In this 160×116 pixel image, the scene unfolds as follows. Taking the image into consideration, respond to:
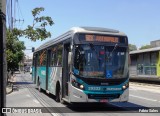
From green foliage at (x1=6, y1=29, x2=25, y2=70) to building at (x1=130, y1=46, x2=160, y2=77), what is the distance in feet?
45.7

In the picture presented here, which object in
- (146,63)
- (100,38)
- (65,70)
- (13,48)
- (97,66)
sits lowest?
(65,70)

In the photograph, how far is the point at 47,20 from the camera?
3431 cm

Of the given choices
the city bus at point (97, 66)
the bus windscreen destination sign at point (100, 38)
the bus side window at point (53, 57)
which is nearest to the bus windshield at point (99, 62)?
the city bus at point (97, 66)

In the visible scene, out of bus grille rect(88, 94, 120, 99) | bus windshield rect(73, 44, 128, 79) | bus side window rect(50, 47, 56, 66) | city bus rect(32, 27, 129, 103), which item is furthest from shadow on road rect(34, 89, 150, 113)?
bus side window rect(50, 47, 56, 66)

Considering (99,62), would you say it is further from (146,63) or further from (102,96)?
(146,63)

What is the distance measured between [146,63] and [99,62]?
91.7ft

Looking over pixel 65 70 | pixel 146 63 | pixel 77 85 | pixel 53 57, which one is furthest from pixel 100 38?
pixel 146 63

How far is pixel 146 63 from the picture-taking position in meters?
40.7

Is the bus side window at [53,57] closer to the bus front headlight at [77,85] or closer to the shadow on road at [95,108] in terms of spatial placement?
the shadow on road at [95,108]

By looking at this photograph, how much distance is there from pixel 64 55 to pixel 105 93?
283 centimetres

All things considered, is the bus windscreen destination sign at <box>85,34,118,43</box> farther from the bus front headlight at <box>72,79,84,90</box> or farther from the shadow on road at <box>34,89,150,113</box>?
the shadow on road at <box>34,89,150,113</box>

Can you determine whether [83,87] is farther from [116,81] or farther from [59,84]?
[59,84]

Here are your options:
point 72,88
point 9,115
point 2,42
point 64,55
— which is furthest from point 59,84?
point 2,42

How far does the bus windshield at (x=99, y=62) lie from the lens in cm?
1348
